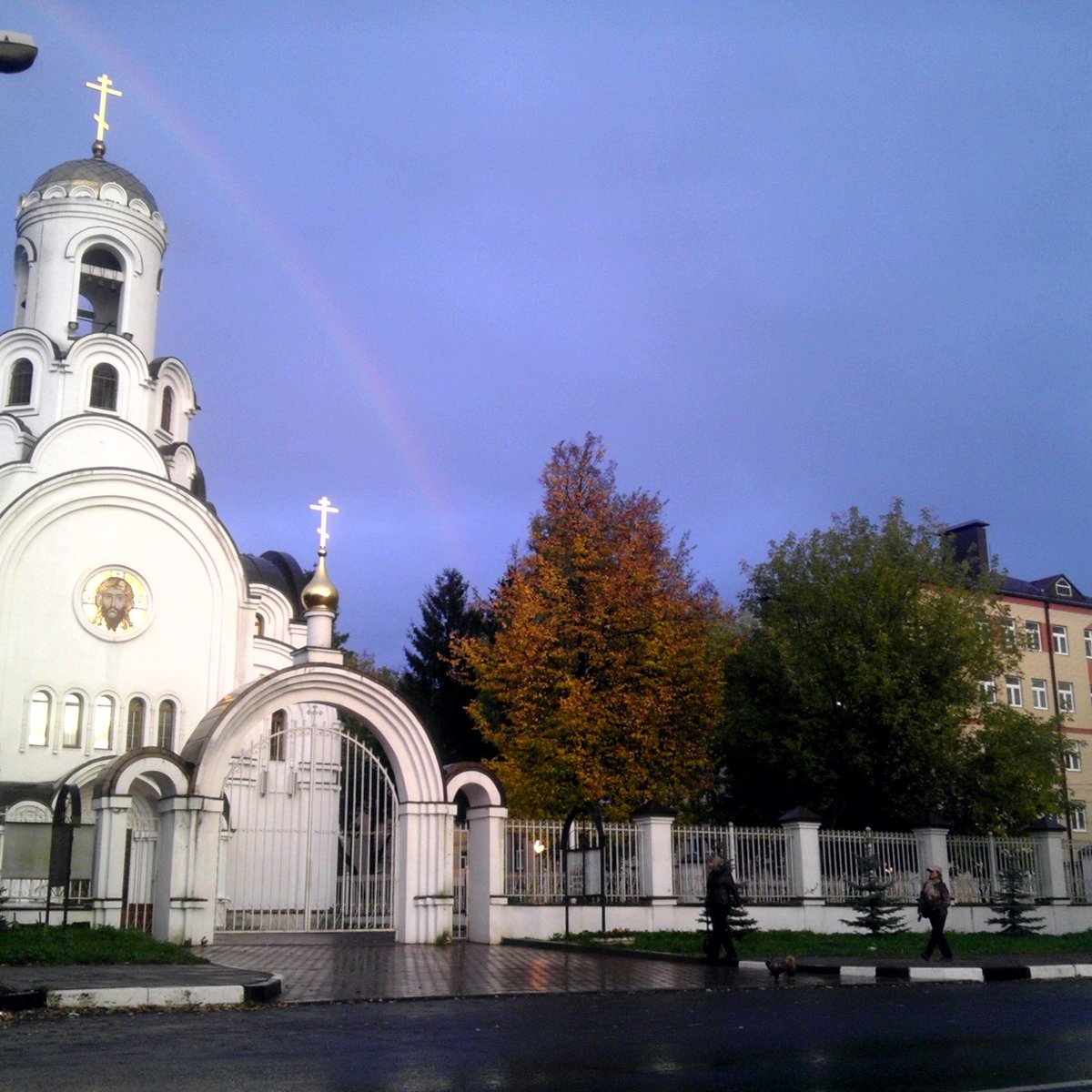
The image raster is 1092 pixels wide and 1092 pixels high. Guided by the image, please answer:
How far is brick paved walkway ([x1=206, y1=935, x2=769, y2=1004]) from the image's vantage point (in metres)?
14.0

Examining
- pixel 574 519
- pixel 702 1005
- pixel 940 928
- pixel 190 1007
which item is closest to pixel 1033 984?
pixel 940 928

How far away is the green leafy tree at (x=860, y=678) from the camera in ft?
99.1

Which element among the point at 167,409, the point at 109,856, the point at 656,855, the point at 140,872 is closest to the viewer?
the point at 109,856

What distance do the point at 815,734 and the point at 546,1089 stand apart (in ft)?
81.9

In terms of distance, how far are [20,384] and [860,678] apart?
961 inches

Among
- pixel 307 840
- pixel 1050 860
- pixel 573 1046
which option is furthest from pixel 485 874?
pixel 1050 860

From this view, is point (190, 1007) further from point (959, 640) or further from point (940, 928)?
point (959, 640)

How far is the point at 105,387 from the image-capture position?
35.8 metres

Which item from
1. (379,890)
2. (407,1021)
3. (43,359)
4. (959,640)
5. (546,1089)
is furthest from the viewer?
(43,359)

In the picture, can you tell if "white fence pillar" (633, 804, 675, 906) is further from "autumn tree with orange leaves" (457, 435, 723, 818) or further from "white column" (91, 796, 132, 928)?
"white column" (91, 796, 132, 928)

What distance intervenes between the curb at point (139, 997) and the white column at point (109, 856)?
932 cm

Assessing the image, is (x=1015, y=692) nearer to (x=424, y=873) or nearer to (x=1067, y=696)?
(x=1067, y=696)

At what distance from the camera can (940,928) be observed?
1808 cm

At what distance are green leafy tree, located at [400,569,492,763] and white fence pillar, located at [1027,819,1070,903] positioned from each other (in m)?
21.8
